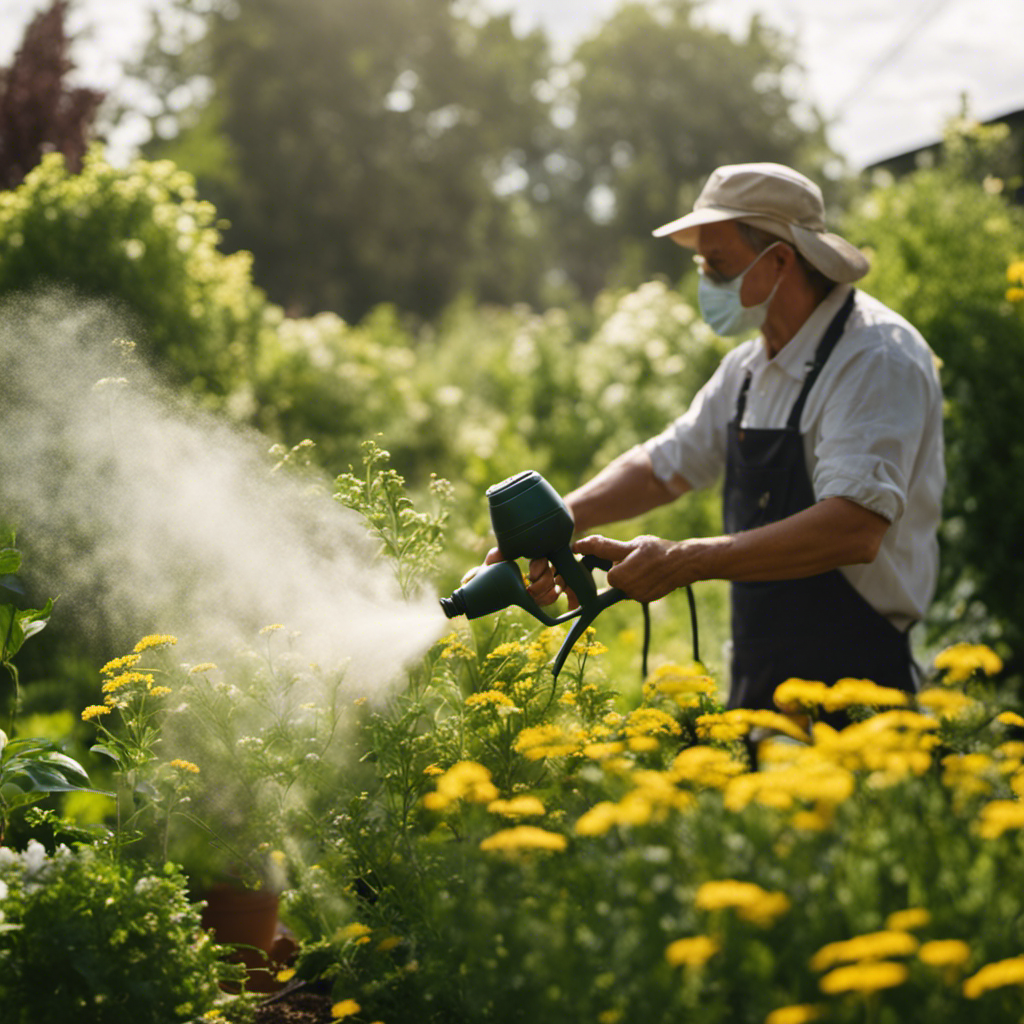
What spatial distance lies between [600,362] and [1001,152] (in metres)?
3.86

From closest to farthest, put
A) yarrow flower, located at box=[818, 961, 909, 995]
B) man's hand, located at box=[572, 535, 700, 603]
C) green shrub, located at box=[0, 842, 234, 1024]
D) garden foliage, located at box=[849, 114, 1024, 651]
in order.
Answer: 1. yarrow flower, located at box=[818, 961, 909, 995]
2. green shrub, located at box=[0, 842, 234, 1024]
3. man's hand, located at box=[572, 535, 700, 603]
4. garden foliage, located at box=[849, 114, 1024, 651]

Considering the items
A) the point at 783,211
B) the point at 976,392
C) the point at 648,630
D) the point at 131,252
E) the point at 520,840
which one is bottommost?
the point at 520,840

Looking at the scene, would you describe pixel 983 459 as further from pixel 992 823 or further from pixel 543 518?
pixel 992 823

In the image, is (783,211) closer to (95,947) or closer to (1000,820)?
(1000,820)

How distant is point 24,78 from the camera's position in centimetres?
654

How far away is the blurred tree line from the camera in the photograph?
26.4m

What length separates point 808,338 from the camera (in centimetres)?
271

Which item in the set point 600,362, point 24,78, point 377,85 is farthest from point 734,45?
point 24,78

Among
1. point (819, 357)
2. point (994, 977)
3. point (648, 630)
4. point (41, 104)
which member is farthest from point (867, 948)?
point (41, 104)

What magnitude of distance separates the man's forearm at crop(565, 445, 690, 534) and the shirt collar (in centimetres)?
57

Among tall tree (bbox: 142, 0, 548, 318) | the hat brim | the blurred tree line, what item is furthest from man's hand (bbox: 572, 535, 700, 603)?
tall tree (bbox: 142, 0, 548, 318)

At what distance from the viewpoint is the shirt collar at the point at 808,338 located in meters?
2.70

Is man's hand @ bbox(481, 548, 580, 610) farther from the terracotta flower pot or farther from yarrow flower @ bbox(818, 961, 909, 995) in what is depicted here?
yarrow flower @ bbox(818, 961, 909, 995)

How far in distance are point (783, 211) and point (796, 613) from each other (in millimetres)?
1140
